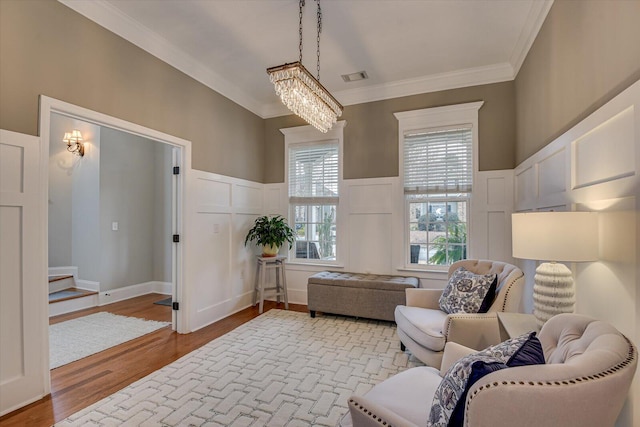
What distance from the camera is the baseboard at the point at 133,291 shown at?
4699 mm

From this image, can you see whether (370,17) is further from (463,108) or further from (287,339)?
(287,339)

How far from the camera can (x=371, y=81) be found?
412cm

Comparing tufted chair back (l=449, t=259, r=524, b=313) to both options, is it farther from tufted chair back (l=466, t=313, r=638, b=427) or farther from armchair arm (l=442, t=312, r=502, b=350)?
tufted chair back (l=466, t=313, r=638, b=427)

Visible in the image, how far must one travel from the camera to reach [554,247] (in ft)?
5.36

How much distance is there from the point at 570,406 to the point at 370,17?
307 centimetres

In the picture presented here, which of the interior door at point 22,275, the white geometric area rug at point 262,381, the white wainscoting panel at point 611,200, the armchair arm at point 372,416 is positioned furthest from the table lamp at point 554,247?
the interior door at point 22,275

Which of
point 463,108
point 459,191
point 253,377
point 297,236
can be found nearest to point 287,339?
point 253,377

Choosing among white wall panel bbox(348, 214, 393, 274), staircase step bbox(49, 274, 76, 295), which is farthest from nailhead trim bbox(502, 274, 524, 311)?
staircase step bbox(49, 274, 76, 295)

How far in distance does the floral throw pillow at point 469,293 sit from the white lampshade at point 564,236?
35.0 inches

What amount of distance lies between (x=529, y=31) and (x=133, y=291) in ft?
20.9

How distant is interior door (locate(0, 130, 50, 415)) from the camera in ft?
6.68

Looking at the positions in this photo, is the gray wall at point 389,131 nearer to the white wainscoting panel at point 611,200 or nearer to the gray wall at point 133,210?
the white wainscoting panel at point 611,200

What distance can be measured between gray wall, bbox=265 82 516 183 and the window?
24 centimetres

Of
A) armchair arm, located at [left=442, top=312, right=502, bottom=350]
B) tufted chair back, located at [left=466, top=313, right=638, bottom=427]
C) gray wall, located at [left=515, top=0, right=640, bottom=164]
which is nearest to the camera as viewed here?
tufted chair back, located at [left=466, top=313, right=638, bottom=427]
